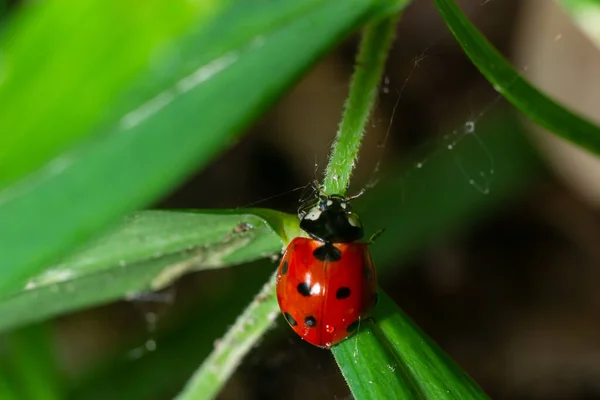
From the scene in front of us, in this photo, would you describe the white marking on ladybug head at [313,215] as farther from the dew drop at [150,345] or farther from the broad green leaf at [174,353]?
the dew drop at [150,345]

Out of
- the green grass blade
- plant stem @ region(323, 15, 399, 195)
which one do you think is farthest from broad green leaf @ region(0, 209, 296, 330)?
the green grass blade

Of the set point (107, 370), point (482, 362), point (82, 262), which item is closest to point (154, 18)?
point (82, 262)

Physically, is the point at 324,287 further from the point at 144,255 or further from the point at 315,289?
the point at 144,255

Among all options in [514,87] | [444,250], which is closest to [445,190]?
[444,250]

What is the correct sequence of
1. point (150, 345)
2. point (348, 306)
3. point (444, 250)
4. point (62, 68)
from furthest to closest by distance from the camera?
point (444, 250) < point (150, 345) < point (348, 306) < point (62, 68)

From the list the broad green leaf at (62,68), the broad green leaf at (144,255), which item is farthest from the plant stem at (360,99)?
the broad green leaf at (62,68)

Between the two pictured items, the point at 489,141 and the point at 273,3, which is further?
the point at 489,141

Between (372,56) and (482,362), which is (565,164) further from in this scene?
(372,56)
